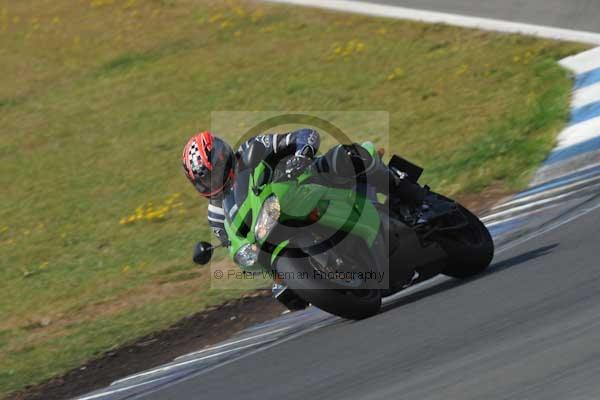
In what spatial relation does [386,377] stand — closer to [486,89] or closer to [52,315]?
[52,315]

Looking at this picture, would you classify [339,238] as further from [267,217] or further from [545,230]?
[545,230]

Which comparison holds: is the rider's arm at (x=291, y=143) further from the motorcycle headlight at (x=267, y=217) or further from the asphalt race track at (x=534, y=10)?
the asphalt race track at (x=534, y=10)

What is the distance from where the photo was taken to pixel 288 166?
268 inches

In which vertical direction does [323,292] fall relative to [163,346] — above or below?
above

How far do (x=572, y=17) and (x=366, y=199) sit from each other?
30.6 ft

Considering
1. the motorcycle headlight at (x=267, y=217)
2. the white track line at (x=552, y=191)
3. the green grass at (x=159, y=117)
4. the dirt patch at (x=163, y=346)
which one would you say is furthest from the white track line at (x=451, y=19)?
the motorcycle headlight at (x=267, y=217)

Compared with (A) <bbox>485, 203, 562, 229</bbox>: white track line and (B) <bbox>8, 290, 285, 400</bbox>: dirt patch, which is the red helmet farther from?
(A) <bbox>485, 203, 562, 229</bbox>: white track line

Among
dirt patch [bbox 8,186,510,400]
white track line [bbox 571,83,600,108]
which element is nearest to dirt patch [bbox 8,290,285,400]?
dirt patch [bbox 8,186,510,400]

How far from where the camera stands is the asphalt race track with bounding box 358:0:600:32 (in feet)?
50.3

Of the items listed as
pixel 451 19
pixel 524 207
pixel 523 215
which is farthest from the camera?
pixel 451 19

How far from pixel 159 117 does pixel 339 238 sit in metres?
10.1

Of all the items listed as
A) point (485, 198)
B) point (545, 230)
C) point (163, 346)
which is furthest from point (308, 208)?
point (485, 198)

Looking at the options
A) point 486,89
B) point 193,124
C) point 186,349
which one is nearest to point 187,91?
point 193,124

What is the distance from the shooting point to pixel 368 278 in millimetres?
6984
